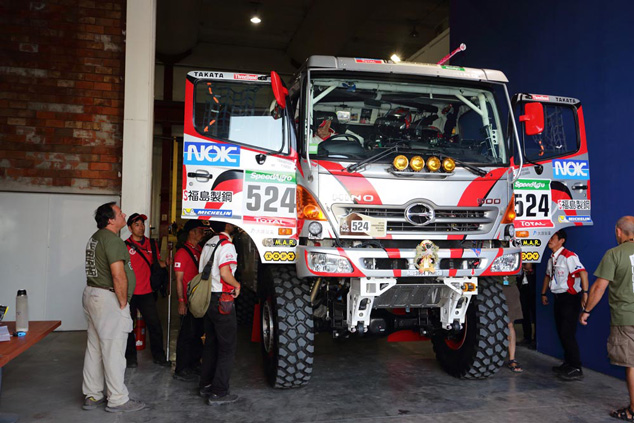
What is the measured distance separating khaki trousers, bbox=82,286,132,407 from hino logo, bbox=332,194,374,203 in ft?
6.63

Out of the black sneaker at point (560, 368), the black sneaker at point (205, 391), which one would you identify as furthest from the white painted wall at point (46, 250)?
the black sneaker at point (560, 368)

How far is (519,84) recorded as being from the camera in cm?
744

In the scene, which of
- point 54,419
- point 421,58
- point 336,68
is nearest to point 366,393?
point 54,419

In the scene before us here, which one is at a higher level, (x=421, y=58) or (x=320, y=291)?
(x=421, y=58)

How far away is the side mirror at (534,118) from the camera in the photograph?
4.88 m

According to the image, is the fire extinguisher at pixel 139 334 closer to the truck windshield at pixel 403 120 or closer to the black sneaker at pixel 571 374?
the truck windshield at pixel 403 120

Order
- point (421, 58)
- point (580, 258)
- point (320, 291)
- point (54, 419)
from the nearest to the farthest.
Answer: point (54, 419) → point (320, 291) → point (580, 258) → point (421, 58)

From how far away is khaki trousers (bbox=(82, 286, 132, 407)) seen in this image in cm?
438

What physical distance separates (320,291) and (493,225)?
68.7 inches

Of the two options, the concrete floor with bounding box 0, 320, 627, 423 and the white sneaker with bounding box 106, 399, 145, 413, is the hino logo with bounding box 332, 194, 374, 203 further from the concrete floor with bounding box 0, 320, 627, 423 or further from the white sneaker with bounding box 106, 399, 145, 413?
the white sneaker with bounding box 106, 399, 145, 413

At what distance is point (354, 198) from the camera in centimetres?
450

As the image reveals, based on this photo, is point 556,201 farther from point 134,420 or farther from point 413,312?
point 134,420

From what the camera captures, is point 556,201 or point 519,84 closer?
point 556,201

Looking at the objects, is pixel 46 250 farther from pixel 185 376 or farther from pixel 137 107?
pixel 185 376
